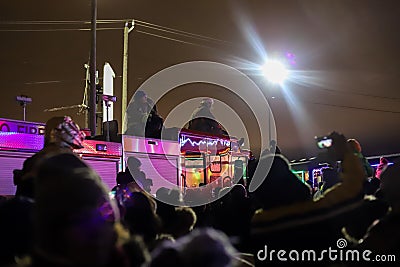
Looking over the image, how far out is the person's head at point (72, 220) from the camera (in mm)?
1846

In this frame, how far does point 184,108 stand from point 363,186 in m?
8.30

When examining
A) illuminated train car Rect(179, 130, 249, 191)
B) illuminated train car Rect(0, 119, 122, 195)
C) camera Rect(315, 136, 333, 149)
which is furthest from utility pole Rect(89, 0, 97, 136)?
camera Rect(315, 136, 333, 149)

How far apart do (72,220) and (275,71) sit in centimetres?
1322

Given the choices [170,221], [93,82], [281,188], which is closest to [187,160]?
[93,82]

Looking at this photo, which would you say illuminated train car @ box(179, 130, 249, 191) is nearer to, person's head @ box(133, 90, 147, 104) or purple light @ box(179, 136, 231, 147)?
purple light @ box(179, 136, 231, 147)

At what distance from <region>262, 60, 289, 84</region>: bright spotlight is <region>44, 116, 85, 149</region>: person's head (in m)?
10.7

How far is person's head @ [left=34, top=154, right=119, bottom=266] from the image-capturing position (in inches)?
72.7

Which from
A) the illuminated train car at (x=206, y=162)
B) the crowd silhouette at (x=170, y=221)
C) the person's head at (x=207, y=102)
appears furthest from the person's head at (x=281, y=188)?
the person's head at (x=207, y=102)

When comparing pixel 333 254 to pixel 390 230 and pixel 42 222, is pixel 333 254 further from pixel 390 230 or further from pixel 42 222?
pixel 42 222

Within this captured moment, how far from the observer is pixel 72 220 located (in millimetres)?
1861

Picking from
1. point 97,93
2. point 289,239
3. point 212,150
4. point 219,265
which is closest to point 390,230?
point 289,239

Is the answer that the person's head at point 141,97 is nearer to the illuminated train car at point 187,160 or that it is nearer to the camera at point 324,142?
the illuminated train car at point 187,160

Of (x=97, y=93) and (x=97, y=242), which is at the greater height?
(x=97, y=93)

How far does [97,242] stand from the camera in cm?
189
